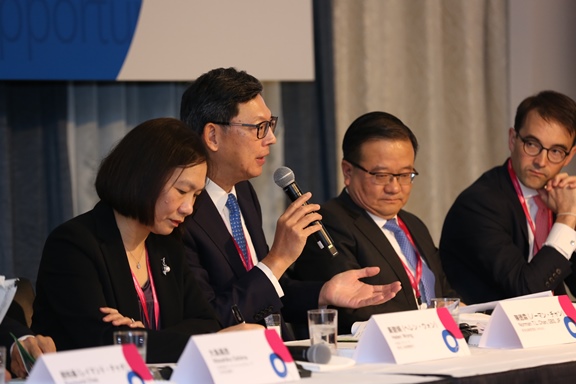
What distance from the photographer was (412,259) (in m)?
3.75

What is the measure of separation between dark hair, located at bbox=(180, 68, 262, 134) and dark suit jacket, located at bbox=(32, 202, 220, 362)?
617 mm

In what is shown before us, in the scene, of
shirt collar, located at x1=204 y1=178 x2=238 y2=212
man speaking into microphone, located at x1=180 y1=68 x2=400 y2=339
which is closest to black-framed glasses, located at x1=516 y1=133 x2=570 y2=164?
man speaking into microphone, located at x1=180 y1=68 x2=400 y2=339

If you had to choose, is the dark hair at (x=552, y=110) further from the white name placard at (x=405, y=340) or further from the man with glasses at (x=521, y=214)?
the white name placard at (x=405, y=340)

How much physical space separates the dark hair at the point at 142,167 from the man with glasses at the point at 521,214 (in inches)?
62.1

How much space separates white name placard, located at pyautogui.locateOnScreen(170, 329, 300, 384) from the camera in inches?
82.4

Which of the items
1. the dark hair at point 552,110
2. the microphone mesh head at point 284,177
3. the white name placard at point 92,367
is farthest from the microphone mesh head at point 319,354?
the dark hair at point 552,110

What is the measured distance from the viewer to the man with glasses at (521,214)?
3932 millimetres

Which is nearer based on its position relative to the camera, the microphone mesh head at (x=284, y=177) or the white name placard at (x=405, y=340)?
the white name placard at (x=405, y=340)

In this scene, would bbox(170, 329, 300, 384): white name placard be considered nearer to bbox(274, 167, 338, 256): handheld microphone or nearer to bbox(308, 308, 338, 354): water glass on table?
bbox(308, 308, 338, 354): water glass on table

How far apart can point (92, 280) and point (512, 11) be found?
12.9 ft

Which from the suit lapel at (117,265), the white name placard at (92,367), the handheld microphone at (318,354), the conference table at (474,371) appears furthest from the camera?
the suit lapel at (117,265)

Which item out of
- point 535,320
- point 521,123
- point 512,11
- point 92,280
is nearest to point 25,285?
point 92,280

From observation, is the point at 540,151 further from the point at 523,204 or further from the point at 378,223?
the point at 378,223

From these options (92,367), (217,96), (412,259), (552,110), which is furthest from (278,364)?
(552,110)
